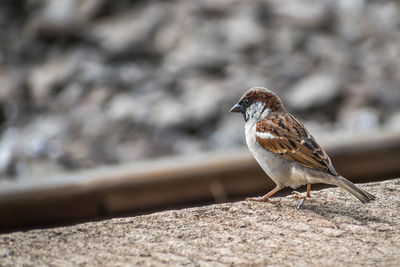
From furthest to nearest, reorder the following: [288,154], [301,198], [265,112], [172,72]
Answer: [172,72]
[265,112]
[288,154]
[301,198]

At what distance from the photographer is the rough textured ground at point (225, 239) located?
1938 millimetres

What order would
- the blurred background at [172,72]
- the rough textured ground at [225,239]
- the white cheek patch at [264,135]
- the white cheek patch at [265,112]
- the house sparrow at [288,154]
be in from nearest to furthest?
1. the rough textured ground at [225,239]
2. the house sparrow at [288,154]
3. the white cheek patch at [264,135]
4. the white cheek patch at [265,112]
5. the blurred background at [172,72]

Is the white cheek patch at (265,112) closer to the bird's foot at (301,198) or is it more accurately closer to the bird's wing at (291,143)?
the bird's wing at (291,143)

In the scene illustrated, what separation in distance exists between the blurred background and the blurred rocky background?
11 mm

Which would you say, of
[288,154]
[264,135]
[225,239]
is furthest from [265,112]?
[225,239]

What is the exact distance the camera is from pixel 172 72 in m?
5.17

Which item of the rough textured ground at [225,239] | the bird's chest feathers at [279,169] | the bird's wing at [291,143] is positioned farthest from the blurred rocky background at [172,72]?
the rough textured ground at [225,239]

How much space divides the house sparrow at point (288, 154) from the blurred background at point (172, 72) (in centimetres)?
102

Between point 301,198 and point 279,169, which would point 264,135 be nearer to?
point 279,169

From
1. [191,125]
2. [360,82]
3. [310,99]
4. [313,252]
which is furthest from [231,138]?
[313,252]

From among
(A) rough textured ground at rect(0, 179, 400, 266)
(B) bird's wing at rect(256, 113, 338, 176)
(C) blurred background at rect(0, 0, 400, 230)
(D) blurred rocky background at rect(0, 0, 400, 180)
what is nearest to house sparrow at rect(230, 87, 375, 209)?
(B) bird's wing at rect(256, 113, 338, 176)

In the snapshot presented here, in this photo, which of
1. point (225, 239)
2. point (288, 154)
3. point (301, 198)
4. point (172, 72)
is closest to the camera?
point (225, 239)

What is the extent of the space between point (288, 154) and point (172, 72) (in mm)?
2553

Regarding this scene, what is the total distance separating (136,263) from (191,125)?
9.05ft
